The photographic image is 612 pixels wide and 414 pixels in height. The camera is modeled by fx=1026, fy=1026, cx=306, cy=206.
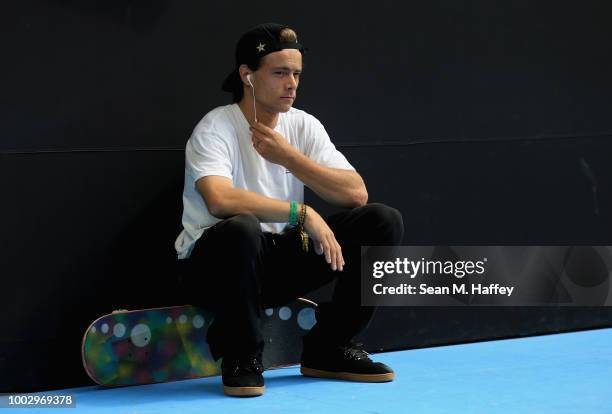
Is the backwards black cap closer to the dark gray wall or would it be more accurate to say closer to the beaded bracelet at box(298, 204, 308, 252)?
the dark gray wall

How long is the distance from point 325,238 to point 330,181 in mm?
201

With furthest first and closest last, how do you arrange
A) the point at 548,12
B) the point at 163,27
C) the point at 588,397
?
the point at 548,12 < the point at 163,27 < the point at 588,397

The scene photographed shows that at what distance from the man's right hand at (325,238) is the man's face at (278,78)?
1.19ft

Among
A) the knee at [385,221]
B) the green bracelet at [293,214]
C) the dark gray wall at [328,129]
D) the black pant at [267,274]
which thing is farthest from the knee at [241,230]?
the dark gray wall at [328,129]

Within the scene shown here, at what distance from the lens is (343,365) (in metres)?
2.99

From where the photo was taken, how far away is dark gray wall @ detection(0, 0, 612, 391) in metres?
2.90

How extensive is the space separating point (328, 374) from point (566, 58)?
171 cm

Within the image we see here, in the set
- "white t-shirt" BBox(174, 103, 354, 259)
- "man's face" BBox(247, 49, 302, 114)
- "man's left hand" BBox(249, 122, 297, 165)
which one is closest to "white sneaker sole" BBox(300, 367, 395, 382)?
"white t-shirt" BBox(174, 103, 354, 259)

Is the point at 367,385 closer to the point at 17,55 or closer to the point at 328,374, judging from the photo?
the point at 328,374

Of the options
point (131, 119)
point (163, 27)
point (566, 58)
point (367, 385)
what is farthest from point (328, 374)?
point (566, 58)

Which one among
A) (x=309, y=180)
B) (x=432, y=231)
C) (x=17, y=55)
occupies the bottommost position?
(x=432, y=231)

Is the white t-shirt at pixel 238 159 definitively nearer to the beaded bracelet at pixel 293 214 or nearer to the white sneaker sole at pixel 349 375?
the beaded bracelet at pixel 293 214

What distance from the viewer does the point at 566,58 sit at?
396 cm

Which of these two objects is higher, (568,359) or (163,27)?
(163,27)
